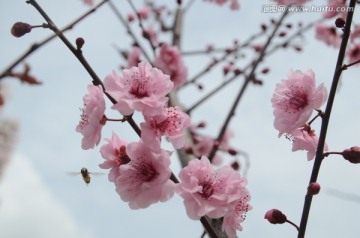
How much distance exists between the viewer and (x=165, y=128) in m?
1.39

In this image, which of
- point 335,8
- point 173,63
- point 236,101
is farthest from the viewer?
point 173,63

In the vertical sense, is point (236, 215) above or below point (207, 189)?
below

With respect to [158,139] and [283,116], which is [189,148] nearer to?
[283,116]

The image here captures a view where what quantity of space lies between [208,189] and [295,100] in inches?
21.9

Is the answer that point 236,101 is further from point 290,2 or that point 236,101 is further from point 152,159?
point 152,159

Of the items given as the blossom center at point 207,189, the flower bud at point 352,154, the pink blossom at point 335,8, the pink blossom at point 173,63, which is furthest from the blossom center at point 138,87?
the pink blossom at point 173,63

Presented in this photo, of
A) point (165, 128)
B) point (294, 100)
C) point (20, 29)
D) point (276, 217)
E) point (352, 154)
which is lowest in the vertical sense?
point (276, 217)

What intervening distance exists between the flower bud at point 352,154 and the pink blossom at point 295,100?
0.63ft

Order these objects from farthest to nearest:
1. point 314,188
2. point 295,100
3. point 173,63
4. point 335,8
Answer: point 173,63 → point 335,8 → point 295,100 → point 314,188

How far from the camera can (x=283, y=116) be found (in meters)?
1.60

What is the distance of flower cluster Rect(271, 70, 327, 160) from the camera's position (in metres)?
1.49

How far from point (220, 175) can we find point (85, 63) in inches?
26.5

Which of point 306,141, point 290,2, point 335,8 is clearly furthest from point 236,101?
point 306,141

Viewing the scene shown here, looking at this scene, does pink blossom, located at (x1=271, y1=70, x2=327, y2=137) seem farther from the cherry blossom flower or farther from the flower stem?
the cherry blossom flower
